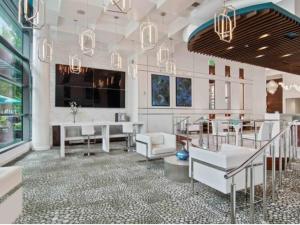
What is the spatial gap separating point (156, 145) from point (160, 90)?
4.94 metres

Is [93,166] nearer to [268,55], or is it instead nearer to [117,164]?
[117,164]

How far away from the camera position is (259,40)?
5.47 metres

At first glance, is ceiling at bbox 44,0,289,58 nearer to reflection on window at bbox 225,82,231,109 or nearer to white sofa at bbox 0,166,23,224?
white sofa at bbox 0,166,23,224

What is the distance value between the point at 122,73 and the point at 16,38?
4.56 meters

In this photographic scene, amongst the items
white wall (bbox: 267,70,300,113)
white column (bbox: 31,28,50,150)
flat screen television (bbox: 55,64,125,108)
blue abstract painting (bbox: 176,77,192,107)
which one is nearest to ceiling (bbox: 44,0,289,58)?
white column (bbox: 31,28,50,150)

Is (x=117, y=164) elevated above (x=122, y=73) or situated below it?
below

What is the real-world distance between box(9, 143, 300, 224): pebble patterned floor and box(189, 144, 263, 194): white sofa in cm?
35

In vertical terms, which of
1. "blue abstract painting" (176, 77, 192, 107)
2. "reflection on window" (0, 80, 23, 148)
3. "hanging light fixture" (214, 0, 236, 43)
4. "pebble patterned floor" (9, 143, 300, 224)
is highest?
"hanging light fixture" (214, 0, 236, 43)

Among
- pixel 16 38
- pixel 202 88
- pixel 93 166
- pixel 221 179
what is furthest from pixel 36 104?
pixel 202 88

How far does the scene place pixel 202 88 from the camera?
1120cm

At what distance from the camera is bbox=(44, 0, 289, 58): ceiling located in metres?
5.32

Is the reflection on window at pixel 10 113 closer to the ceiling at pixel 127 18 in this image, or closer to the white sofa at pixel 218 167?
the ceiling at pixel 127 18

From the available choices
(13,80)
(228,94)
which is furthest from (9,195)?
(228,94)

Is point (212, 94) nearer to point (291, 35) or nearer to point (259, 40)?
point (259, 40)
